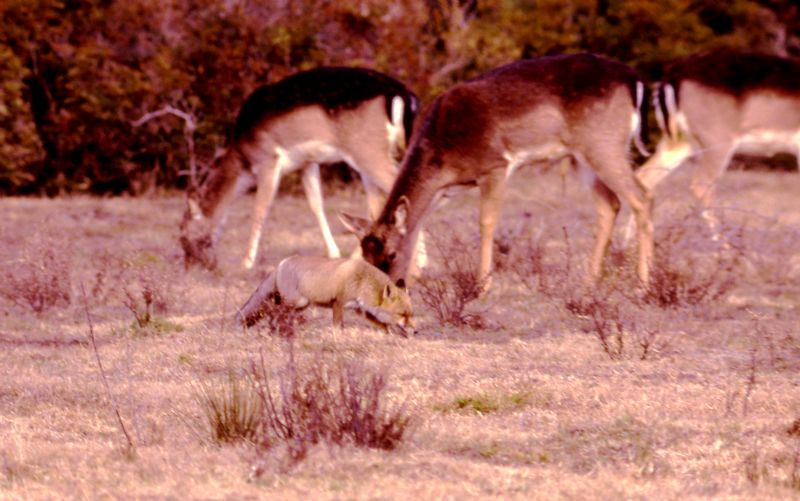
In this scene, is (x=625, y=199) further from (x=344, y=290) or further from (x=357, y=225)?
(x=344, y=290)

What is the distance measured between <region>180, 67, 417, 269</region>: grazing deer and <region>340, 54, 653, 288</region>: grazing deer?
5.43ft

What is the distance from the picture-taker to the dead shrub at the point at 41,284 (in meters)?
10.8

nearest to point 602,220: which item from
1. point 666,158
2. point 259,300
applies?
point 666,158

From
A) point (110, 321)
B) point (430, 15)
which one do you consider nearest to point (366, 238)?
point (110, 321)

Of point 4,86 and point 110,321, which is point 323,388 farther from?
point 4,86

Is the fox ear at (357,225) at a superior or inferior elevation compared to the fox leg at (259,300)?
superior

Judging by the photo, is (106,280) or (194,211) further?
(194,211)

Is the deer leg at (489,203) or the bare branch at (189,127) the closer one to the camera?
the deer leg at (489,203)

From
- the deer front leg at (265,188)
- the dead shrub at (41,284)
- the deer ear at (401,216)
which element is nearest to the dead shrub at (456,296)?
the deer ear at (401,216)

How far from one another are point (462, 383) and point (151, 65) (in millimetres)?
12406

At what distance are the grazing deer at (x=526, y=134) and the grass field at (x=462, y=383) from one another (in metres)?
0.60

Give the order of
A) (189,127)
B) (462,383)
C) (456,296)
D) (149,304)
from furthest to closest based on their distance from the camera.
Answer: (189,127)
(149,304)
(456,296)
(462,383)

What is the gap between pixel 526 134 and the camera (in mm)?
11750

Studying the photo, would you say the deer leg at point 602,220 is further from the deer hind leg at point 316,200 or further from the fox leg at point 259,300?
the fox leg at point 259,300
